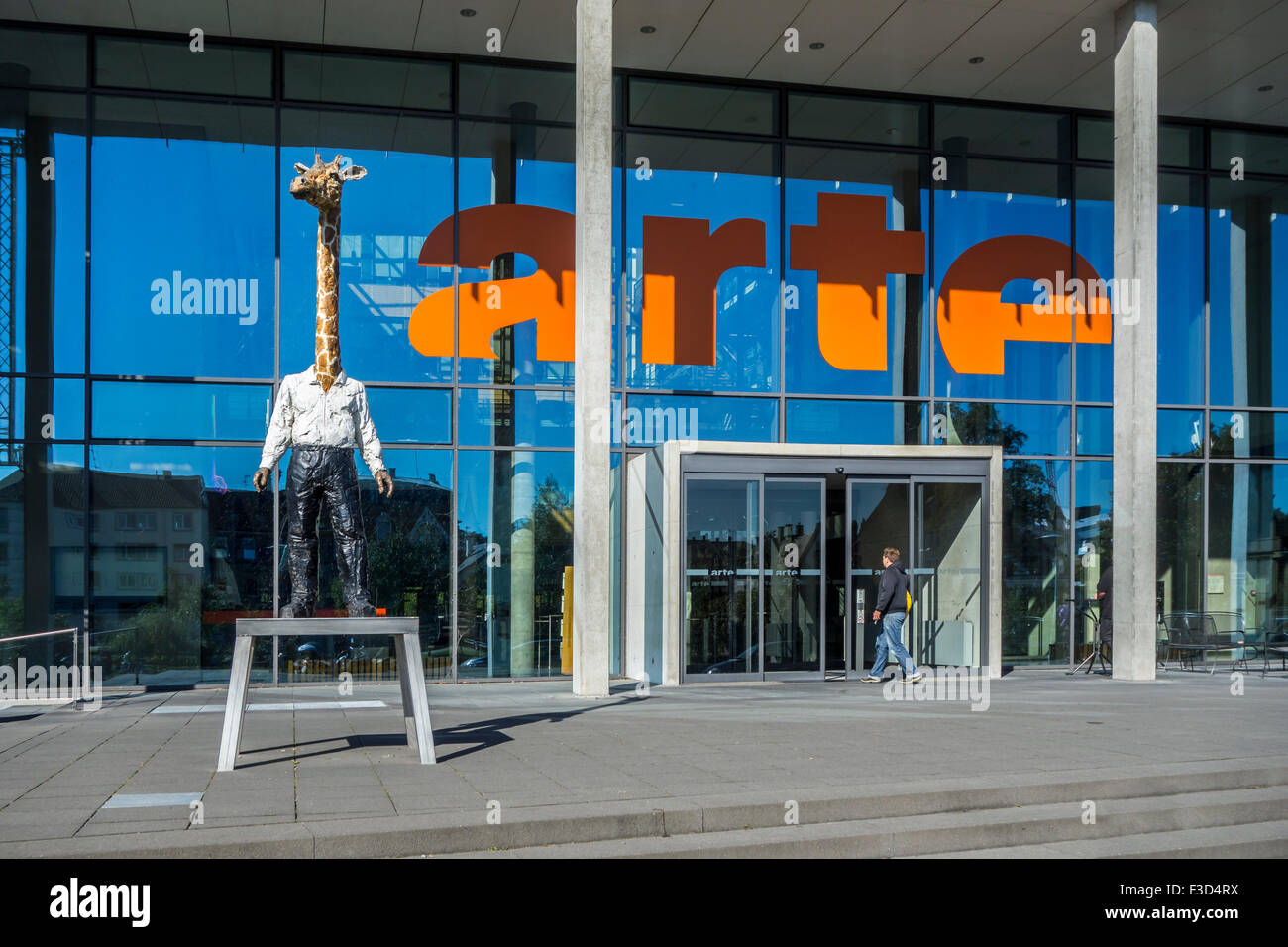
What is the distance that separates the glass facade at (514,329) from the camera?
15.9 metres

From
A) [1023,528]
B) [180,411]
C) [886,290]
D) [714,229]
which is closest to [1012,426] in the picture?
[1023,528]

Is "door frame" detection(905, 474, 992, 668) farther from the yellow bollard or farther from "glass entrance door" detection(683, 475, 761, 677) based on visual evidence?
the yellow bollard

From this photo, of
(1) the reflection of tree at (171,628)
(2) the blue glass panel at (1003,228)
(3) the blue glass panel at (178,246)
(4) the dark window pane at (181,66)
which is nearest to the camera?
(1) the reflection of tree at (171,628)

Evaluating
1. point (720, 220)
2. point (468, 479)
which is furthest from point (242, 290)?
point (720, 220)

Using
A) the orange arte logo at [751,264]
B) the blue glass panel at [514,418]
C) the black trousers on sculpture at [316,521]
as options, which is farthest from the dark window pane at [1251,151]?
the black trousers on sculpture at [316,521]

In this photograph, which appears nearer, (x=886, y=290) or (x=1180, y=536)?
(x=886, y=290)

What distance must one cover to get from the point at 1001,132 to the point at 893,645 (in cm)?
873

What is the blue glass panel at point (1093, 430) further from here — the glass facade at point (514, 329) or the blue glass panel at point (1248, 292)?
the blue glass panel at point (1248, 292)

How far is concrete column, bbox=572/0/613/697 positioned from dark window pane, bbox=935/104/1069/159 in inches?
263

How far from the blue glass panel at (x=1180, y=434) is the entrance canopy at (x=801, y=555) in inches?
166

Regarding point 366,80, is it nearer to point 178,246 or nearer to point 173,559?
point 178,246

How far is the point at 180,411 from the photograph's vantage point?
52.5 feet

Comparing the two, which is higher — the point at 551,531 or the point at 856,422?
the point at 856,422

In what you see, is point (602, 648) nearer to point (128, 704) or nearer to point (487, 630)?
point (487, 630)
